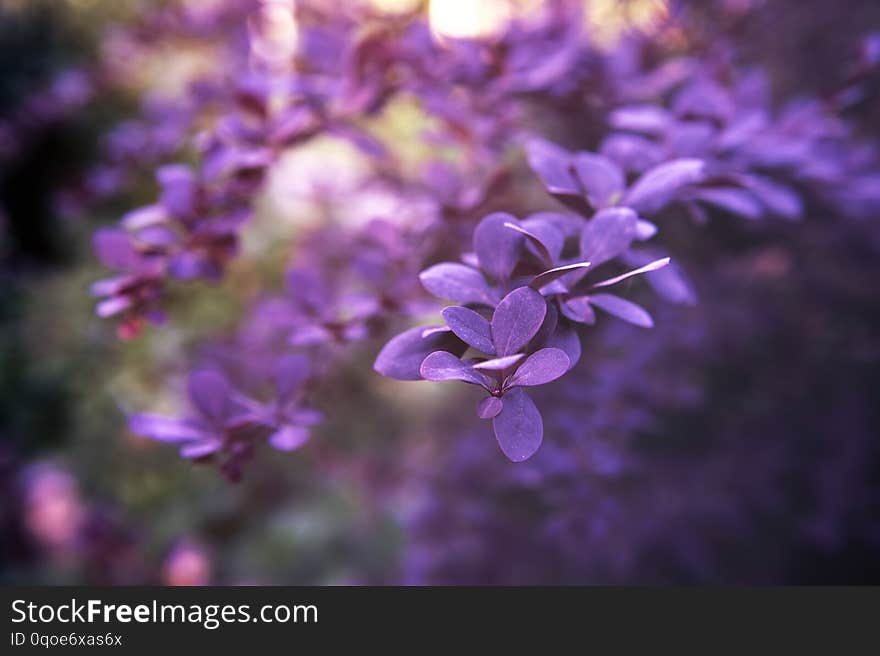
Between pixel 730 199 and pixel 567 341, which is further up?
pixel 730 199

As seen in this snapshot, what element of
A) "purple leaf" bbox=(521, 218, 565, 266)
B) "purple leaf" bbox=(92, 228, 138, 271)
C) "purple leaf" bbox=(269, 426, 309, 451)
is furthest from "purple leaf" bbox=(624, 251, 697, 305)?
"purple leaf" bbox=(92, 228, 138, 271)

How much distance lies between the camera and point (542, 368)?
0.49 m

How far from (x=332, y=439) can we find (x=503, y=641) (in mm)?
1549

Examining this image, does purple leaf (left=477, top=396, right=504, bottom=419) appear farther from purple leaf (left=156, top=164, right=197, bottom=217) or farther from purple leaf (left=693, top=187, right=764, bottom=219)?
purple leaf (left=156, top=164, right=197, bottom=217)

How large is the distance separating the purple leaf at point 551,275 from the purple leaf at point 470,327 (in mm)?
56

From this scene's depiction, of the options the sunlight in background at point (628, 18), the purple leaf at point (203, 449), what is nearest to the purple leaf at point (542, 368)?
the purple leaf at point (203, 449)

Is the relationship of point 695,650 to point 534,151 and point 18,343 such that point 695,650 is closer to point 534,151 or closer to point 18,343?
point 534,151

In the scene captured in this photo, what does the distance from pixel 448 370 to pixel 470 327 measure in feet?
0.15

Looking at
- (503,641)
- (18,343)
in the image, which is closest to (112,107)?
(18,343)

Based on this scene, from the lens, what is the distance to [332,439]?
2.35 meters

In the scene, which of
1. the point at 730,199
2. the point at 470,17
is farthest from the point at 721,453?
the point at 470,17

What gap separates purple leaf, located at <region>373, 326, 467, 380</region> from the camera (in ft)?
1.81

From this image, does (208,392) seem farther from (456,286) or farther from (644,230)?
(644,230)

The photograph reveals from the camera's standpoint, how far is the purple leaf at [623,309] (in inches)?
21.6
